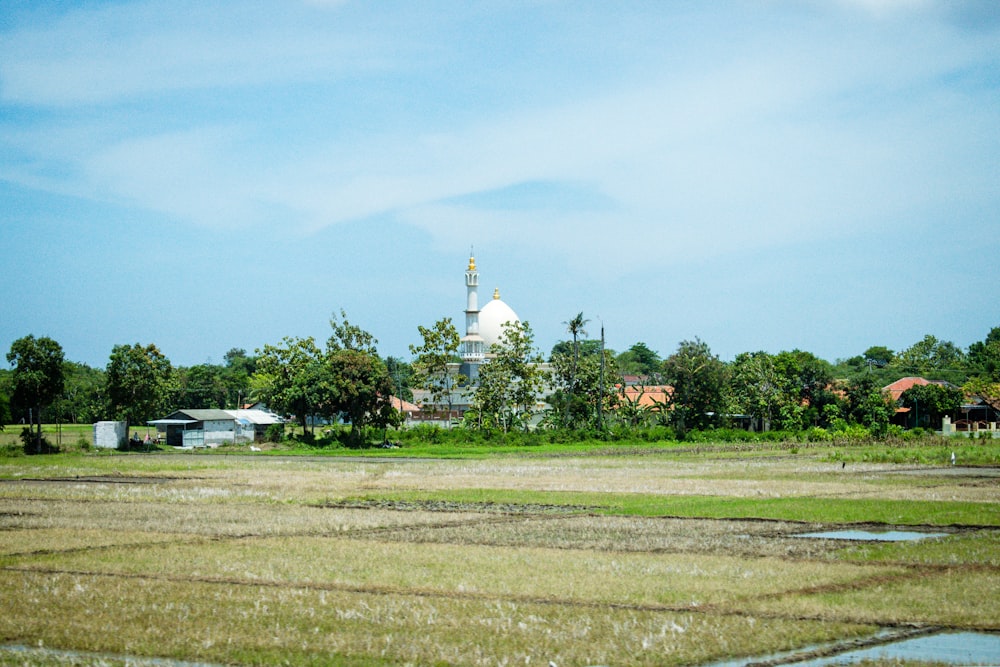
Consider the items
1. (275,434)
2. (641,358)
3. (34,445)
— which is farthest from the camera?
(641,358)

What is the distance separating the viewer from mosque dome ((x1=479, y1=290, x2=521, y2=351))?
374ft

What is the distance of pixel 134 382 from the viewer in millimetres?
69375

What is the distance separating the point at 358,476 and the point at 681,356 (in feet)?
135

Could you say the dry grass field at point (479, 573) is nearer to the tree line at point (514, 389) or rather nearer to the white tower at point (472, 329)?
the tree line at point (514, 389)

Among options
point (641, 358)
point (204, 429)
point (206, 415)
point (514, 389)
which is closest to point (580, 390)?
point (514, 389)

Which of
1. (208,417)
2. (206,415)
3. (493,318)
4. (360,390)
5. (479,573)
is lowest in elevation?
(479,573)

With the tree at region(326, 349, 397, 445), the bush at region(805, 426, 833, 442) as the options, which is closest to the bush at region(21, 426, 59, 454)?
the tree at region(326, 349, 397, 445)

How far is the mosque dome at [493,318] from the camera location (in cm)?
11394

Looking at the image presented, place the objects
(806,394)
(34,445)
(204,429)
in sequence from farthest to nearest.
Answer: (806,394) → (204,429) → (34,445)

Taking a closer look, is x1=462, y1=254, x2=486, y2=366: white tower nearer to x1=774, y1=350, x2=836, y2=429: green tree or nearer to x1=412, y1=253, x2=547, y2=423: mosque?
x1=412, y1=253, x2=547, y2=423: mosque

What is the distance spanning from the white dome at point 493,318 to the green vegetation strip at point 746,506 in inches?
3119

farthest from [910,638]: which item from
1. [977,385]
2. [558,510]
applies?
[977,385]

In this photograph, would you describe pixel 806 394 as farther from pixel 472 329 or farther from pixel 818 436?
pixel 472 329

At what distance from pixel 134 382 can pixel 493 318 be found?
5177 centimetres
